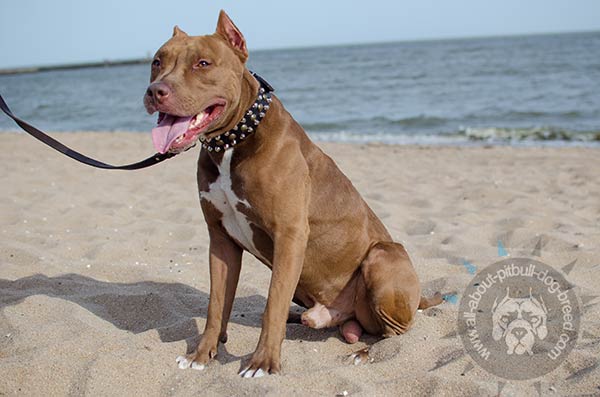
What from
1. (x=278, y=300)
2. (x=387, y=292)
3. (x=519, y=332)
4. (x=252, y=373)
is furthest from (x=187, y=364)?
(x=519, y=332)

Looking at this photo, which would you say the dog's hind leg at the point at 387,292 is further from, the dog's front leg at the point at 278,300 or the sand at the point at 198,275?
the dog's front leg at the point at 278,300

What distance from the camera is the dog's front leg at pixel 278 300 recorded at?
126 inches

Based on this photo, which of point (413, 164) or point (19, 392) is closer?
point (19, 392)

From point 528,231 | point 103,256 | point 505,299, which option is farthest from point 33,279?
point 528,231

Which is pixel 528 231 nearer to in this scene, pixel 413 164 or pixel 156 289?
pixel 156 289

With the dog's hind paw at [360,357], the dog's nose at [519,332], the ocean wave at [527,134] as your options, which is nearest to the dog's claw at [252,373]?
the dog's hind paw at [360,357]

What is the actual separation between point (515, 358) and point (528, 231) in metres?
2.73

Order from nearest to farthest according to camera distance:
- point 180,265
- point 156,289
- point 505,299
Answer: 1. point 505,299
2. point 156,289
3. point 180,265

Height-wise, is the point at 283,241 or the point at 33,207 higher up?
the point at 283,241

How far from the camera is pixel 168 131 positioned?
311 cm

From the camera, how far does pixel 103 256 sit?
17.8 ft

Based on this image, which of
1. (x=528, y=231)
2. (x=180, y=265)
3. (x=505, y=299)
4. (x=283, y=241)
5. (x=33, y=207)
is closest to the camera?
(x=283, y=241)

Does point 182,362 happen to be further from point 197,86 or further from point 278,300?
point 197,86

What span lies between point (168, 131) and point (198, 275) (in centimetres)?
219
